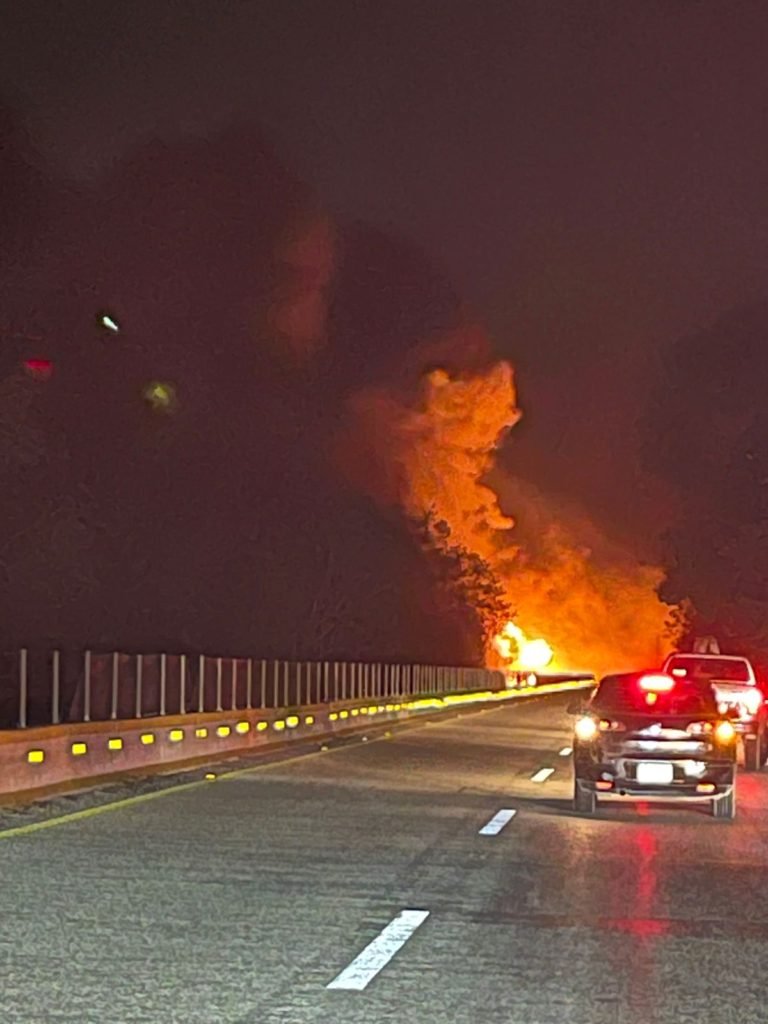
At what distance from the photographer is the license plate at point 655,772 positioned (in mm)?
19234

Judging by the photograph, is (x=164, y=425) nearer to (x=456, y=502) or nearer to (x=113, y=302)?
(x=113, y=302)

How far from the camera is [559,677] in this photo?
5015 inches

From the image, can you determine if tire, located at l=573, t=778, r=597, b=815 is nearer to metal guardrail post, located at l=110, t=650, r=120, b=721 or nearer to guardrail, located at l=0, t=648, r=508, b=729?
guardrail, located at l=0, t=648, r=508, b=729

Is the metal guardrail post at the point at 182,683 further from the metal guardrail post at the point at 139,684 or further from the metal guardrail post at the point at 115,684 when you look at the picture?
the metal guardrail post at the point at 115,684

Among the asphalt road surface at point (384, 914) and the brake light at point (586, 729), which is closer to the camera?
the asphalt road surface at point (384, 914)

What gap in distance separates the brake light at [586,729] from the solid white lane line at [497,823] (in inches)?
44.1

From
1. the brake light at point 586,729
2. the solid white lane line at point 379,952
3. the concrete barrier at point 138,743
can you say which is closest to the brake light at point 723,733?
the brake light at point 586,729

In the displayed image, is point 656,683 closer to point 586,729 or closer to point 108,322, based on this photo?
point 586,729

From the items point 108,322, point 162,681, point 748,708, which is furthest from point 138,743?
point 108,322

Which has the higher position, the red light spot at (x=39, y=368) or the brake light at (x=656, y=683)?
the red light spot at (x=39, y=368)

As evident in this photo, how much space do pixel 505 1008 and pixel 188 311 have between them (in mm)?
54647

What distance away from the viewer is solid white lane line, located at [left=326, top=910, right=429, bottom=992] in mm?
9242

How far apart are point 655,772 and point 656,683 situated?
8.38ft

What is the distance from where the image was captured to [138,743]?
79.4 ft
